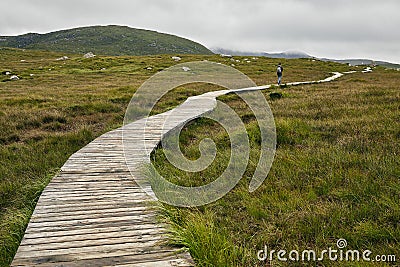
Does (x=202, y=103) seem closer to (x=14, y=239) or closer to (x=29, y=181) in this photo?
(x=29, y=181)

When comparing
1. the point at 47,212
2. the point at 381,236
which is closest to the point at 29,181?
the point at 47,212

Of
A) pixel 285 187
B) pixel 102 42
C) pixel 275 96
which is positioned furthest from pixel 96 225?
pixel 102 42

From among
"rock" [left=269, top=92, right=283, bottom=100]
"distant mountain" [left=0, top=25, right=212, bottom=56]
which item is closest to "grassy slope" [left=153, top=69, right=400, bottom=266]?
"rock" [left=269, top=92, right=283, bottom=100]

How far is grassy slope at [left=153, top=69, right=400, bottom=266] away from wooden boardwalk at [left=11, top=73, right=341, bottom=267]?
37 cm

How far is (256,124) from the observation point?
9.86 metres

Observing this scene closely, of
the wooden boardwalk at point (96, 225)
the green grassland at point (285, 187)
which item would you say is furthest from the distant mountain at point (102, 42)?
the wooden boardwalk at point (96, 225)

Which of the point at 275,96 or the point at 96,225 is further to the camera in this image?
the point at 275,96

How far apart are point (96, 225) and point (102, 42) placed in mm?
179880

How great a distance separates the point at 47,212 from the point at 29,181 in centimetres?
260

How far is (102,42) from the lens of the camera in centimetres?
16888

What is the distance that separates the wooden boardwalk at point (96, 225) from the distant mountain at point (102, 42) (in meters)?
149

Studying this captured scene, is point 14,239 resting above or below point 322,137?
below

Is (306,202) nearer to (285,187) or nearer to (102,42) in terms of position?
(285,187)

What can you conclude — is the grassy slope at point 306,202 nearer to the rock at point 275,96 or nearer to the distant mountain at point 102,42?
the rock at point 275,96
